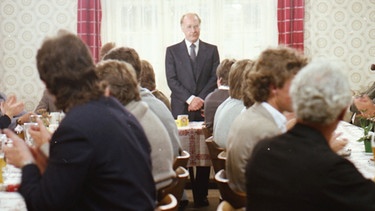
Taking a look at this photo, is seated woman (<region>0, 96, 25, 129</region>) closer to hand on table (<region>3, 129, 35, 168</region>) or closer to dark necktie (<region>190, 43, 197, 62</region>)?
hand on table (<region>3, 129, 35, 168</region>)

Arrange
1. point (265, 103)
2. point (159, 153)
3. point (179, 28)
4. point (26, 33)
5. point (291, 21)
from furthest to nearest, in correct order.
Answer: point (26, 33) → point (179, 28) → point (291, 21) → point (159, 153) → point (265, 103)

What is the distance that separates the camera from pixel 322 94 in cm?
186

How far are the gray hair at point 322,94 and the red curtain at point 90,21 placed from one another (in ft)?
17.6

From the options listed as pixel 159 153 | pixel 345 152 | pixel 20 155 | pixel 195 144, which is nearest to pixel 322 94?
pixel 20 155

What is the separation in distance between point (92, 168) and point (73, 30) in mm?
5620

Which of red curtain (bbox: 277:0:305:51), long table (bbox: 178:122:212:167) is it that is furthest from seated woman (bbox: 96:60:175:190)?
red curtain (bbox: 277:0:305:51)

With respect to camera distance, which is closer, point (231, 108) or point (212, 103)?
point (231, 108)

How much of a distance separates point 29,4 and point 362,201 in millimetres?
6193

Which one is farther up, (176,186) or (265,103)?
(265,103)

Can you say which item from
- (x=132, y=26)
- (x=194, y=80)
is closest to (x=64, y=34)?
(x=194, y=80)

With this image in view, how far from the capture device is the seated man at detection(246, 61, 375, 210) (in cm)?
177

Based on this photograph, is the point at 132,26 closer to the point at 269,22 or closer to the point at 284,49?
the point at 269,22

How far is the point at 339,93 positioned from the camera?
1864mm

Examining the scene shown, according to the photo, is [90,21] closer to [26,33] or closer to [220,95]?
[26,33]
